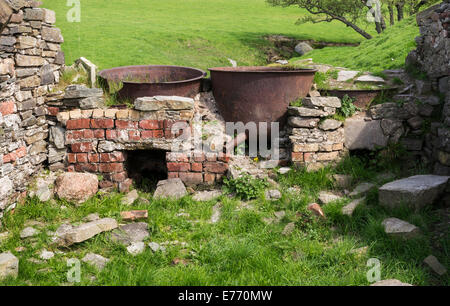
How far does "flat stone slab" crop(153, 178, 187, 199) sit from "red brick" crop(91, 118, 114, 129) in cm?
96

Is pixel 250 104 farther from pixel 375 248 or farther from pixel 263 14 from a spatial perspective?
pixel 263 14

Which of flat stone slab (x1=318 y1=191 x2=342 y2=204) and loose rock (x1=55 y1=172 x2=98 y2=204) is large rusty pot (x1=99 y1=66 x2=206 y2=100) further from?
flat stone slab (x1=318 y1=191 x2=342 y2=204)

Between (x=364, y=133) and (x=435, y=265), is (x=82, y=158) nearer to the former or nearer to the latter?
(x=364, y=133)

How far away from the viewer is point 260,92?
4836mm

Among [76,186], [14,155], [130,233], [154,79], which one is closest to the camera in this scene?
[130,233]

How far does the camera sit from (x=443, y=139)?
4.44 m

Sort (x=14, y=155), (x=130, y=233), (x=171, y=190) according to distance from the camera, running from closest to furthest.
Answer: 1. (x=130, y=233)
2. (x=14, y=155)
3. (x=171, y=190)

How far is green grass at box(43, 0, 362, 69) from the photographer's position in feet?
40.2

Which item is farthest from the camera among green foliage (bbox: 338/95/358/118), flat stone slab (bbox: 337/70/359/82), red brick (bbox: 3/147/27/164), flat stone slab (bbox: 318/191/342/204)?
flat stone slab (bbox: 337/70/359/82)

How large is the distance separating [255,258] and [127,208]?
5.58 feet

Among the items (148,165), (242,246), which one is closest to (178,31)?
(148,165)

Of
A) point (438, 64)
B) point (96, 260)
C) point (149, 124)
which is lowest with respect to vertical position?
point (96, 260)

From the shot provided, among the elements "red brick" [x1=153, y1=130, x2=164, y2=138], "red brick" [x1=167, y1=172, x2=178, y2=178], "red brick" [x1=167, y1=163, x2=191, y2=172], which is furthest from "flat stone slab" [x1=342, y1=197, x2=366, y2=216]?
"red brick" [x1=153, y1=130, x2=164, y2=138]

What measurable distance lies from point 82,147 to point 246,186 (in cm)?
208
